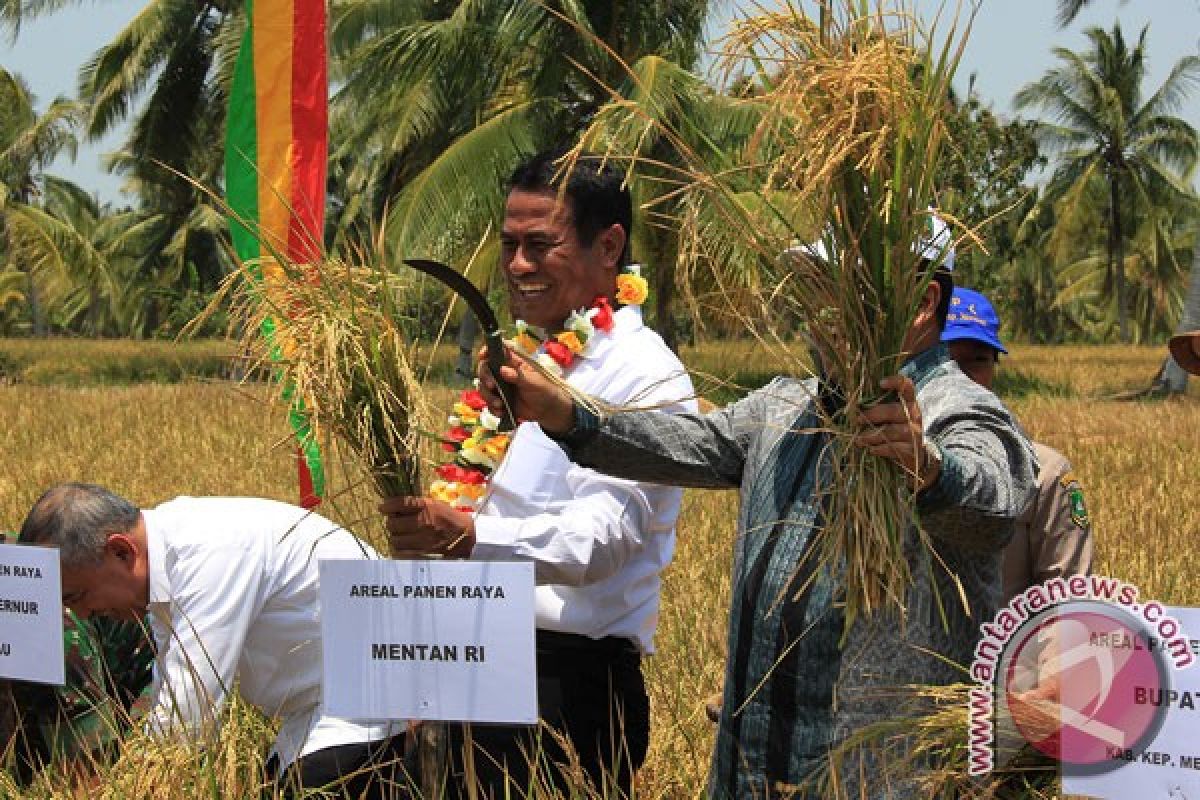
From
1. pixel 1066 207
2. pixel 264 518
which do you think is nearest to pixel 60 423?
pixel 264 518

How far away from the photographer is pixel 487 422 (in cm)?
281

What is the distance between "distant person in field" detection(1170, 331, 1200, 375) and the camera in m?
2.29

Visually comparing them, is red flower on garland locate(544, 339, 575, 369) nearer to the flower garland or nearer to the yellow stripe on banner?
the flower garland

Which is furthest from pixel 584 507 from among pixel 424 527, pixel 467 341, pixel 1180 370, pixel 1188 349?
pixel 467 341

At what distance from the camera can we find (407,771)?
2.56 meters

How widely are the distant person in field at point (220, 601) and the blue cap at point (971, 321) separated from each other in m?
1.31

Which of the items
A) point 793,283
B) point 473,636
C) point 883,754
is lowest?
point 883,754

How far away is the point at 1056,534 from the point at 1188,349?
0.68 m

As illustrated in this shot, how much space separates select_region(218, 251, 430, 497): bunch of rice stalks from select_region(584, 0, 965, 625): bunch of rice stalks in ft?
1.76

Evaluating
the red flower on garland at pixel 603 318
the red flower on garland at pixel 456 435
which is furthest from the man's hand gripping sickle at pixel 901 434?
the red flower on garland at pixel 456 435

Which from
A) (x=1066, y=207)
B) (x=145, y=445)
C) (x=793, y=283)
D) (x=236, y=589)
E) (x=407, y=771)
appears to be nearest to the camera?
(x=793, y=283)

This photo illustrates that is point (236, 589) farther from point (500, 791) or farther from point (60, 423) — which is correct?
point (60, 423)

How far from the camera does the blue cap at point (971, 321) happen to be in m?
3.14

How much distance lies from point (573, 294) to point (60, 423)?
Answer: 8.69 meters
